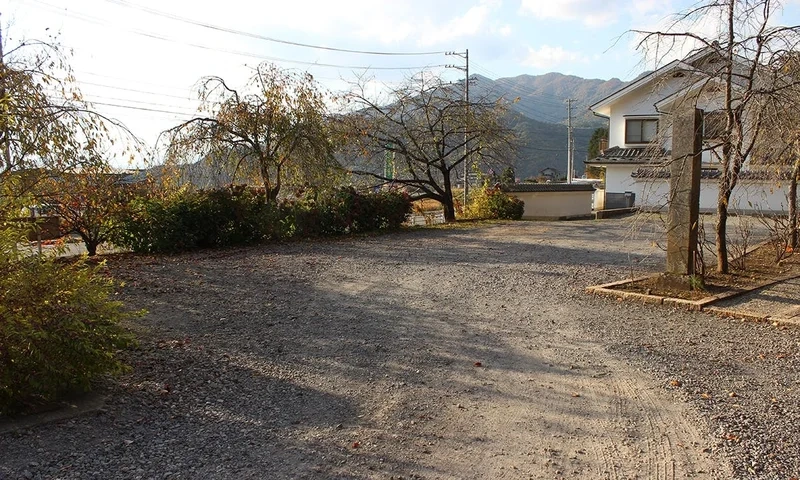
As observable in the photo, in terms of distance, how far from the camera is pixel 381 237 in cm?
1410

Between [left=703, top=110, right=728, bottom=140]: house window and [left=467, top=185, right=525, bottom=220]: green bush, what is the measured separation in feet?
38.9

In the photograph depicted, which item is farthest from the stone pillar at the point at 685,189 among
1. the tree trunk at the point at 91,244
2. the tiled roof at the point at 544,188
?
the tiled roof at the point at 544,188

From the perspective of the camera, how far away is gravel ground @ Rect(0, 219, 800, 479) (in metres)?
3.15

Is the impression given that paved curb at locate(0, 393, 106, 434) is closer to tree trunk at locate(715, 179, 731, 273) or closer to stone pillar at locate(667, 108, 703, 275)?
stone pillar at locate(667, 108, 703, 275)

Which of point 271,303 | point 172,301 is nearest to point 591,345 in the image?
point 271,303

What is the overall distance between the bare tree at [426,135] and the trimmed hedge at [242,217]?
2052 mm

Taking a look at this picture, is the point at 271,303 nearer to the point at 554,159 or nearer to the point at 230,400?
the point at 230,400

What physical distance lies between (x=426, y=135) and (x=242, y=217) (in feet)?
24.0

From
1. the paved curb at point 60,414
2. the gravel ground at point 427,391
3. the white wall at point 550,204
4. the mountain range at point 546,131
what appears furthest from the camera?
the white wall at point 550,204

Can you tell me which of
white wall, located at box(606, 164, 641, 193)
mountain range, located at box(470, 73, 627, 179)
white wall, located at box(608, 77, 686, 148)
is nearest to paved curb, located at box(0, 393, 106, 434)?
mountain range, located at box(470, 73, 627, 179)

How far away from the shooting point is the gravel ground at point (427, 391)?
124 inches

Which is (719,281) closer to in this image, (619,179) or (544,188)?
(544,188)

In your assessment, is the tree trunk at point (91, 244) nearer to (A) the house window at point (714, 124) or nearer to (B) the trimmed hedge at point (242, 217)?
(B) the trimmed hedge at point (242, 217)

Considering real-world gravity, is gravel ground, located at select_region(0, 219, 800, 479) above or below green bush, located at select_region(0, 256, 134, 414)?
below
